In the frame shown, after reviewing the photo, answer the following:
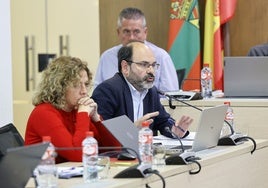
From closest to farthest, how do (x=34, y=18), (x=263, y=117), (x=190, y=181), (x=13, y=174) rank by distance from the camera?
(x=13, y=174) < (x=190, y=181) < (x=263, y=117) < (x=34, y=18)

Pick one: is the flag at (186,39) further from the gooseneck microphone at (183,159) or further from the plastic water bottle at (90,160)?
the plastic water bottle at (90,160)

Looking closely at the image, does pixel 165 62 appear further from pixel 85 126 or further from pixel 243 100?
pixel 85 126

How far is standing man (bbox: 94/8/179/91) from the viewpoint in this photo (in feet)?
17.7

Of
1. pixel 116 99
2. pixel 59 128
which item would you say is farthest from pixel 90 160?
pixel 116 99

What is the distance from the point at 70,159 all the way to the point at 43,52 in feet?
8.05

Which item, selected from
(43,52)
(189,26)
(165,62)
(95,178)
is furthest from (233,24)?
(95,178)

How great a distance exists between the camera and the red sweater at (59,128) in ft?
10.5

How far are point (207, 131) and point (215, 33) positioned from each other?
338 centimetres

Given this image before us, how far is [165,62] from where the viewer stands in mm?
5555

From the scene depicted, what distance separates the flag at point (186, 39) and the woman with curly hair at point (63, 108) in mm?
3125

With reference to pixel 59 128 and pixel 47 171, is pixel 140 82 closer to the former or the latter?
pixel 59 128

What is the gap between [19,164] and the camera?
7.48 ft

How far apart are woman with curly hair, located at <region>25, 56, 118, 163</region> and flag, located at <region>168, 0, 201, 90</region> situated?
3125 mm

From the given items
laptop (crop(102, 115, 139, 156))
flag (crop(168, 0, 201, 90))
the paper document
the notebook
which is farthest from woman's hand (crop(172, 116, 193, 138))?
flag (crop(168, 0, 201, 90))
